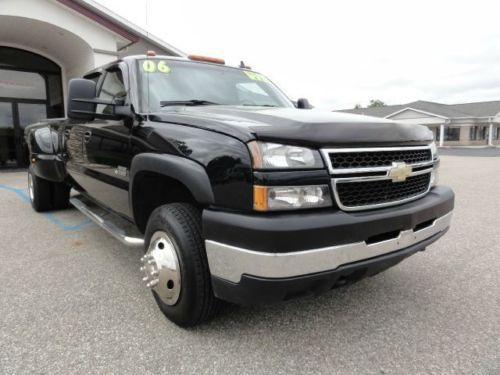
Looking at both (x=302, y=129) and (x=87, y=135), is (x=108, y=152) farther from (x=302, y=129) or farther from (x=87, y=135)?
(x=302, y=129)

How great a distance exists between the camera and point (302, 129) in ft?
6.32

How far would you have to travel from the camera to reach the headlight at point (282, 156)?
6.03 feet

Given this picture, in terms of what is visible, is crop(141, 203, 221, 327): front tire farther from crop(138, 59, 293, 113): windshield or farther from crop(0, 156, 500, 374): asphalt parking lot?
crop(138, 59, 293, 113): windshield

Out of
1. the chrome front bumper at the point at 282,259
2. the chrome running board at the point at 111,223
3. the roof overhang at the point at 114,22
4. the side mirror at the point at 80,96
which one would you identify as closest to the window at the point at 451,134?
the roof overhang at the point at 114,22

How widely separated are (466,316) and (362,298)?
0.67 meters

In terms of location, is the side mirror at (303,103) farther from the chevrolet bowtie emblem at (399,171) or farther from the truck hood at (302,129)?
the chevrolet bowtie emblem at (399,171)

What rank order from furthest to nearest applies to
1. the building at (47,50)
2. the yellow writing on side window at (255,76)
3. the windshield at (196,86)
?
the building at (47,50) → the yellow writing on side window at (255,76) → the windshield at (196,86)

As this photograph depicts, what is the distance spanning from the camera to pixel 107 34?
11.0 metres

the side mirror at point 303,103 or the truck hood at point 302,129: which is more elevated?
the side mirror at point 303,103

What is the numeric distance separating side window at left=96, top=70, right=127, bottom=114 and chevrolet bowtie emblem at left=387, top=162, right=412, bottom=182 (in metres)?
2.13

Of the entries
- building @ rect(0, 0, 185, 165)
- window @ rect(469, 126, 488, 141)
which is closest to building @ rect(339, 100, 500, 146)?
window @ rect(469, 126, 488, 141)

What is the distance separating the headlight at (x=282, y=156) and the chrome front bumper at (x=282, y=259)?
1.36 feet

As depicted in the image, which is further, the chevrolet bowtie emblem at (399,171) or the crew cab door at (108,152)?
the crew cab door at (108,152)

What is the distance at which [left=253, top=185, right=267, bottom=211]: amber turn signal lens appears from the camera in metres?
1.80
